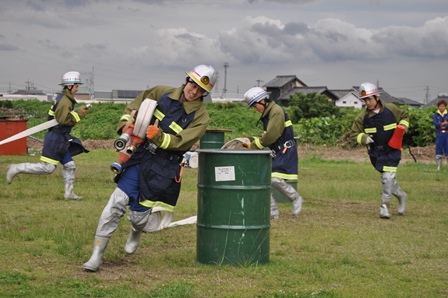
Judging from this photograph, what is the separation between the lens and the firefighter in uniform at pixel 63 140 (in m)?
13.2

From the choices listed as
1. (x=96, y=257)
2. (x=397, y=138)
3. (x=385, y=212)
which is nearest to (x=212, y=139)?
(x=385, y=212)

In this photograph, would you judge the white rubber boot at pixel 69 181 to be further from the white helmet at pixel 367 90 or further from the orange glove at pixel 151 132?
the orange glove at pixel 151 132

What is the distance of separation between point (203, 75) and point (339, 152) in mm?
21923

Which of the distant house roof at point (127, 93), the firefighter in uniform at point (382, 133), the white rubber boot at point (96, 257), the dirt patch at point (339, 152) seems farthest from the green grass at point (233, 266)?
the distant house roof at point (127, 93)

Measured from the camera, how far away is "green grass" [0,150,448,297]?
6.80 metres

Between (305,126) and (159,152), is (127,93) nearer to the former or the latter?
(305,126)

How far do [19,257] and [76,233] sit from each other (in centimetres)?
170

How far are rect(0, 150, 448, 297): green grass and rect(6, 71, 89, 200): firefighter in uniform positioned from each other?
1.59ft

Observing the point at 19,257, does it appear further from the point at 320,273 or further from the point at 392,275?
the point at 392,275

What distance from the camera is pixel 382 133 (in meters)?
12.3

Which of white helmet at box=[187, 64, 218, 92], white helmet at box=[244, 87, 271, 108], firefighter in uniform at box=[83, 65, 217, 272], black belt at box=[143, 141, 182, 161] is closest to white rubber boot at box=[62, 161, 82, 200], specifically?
white helmet at box=[244, 87, 271, 108]

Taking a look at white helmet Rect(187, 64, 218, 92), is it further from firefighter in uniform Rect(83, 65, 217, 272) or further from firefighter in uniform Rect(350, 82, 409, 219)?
firefighter in uniform Rect(350, 82, 409, 219)

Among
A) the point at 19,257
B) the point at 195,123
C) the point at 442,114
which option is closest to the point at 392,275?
the point at 195,123

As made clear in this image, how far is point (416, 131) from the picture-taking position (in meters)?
30.2
